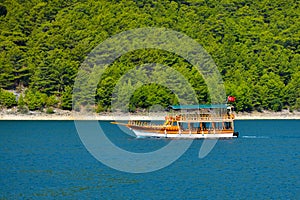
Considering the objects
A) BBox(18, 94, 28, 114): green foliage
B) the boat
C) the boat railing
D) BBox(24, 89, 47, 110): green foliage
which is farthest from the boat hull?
BBox(18, 94, 28, 114): green foliage

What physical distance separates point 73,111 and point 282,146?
2339 inches

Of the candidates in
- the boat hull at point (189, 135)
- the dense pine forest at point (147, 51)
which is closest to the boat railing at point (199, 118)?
the boat hull at point (189, 135)

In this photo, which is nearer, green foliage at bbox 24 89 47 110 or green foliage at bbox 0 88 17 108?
green foliage at bbox 0 88 17 108

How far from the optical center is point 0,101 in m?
137

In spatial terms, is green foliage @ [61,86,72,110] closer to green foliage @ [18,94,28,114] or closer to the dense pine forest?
the dense pine forest

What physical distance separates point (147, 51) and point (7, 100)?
114 ft

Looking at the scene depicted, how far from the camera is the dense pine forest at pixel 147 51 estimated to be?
143 metres

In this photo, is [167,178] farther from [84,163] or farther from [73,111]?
[73,111]

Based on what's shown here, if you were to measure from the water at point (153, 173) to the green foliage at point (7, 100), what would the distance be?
39.7m

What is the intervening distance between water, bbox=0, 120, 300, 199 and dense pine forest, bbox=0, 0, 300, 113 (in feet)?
149

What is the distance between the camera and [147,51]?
504 ft

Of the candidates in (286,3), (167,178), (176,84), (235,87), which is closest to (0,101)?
(176,84)

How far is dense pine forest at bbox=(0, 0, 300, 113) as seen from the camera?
469 feet

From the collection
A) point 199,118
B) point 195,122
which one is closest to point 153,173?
point 199,118
